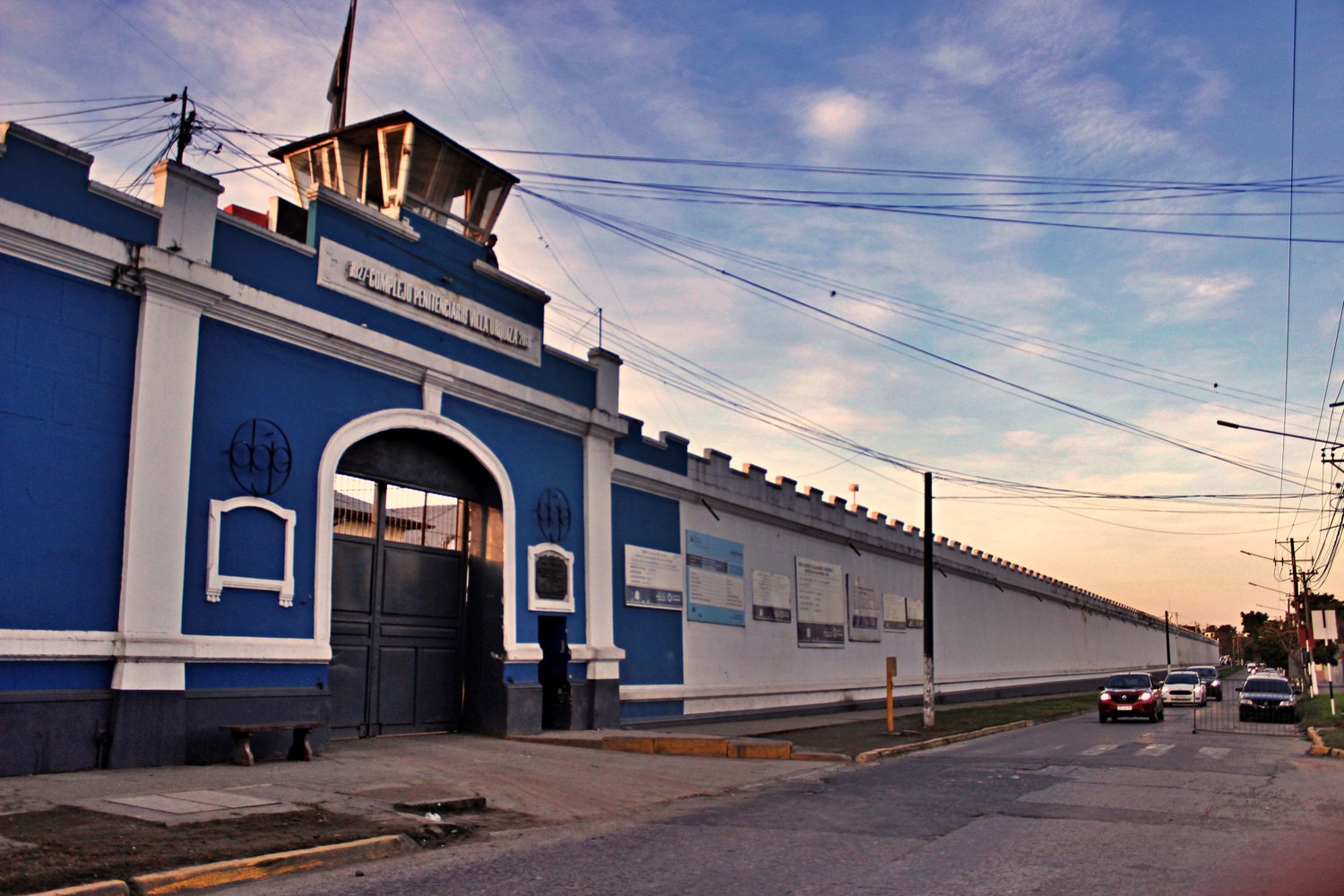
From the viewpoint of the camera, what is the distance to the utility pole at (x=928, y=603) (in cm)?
2441

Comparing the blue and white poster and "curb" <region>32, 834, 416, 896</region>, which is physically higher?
the blue and white poster

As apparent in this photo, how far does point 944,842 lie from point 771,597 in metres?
19.2

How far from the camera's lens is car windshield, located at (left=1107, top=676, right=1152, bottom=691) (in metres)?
29.0

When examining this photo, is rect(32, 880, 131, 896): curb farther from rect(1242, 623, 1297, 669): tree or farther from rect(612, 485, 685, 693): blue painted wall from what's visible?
rect(1242, 623, 1297, 669): tree

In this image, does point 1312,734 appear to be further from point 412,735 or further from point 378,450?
point 378,450

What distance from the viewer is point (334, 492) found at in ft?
54.5

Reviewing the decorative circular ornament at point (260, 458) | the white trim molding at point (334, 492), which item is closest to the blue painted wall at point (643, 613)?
the white trim molding at point (334, 492)

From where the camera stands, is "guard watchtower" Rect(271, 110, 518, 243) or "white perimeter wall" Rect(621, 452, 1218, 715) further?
"white perimeter wall" Rect(621, 452, 1218, 715)

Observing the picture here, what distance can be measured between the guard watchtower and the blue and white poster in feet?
31.2

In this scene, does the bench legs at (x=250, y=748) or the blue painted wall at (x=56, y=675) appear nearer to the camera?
the blue painted wall at (x=56, y=675)

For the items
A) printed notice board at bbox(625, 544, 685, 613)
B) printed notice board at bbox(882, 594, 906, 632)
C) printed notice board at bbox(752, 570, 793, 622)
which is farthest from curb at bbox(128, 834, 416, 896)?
printed notice board at bbox(882, 594, 906, 632)

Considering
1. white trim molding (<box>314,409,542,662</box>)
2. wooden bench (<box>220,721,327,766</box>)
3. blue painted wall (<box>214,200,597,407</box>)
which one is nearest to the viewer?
wooden bench (<box>220,721,327,766</box>)

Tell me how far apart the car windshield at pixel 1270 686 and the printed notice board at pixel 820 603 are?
11.6m

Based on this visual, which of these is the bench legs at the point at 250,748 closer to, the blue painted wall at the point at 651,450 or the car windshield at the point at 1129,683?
the blue painted wall at the point at 651,450
